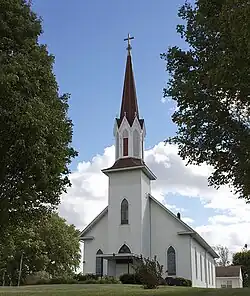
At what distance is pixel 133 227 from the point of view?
127 feet

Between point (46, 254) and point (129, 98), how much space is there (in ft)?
58.1

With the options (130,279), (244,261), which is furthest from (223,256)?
(130,279)

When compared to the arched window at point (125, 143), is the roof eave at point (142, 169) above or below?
below

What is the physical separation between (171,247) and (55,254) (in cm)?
1323

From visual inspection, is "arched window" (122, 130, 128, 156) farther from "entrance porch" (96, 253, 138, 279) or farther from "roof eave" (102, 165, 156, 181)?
"entrance porch" (96, 253, 138, 279)

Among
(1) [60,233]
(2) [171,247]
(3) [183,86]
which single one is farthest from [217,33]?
(1) [60,233]

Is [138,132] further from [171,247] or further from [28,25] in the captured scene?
[28,25]

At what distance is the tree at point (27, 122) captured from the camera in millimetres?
13391

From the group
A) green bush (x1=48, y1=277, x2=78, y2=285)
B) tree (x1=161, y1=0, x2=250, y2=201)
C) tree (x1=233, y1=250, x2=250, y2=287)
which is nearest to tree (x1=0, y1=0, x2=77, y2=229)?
tree (x1=161, y1=0, x2=250, y2=201)

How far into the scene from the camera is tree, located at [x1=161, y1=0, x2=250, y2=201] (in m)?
12.0

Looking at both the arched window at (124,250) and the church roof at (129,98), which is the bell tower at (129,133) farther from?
the arched window at (124,250)

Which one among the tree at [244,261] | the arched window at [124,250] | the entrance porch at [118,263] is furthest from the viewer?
the tree at [244,261]

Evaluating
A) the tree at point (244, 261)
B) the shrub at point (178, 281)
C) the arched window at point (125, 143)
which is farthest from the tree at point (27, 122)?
the tree at point (244, 261)

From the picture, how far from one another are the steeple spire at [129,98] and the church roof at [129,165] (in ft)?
11.6
